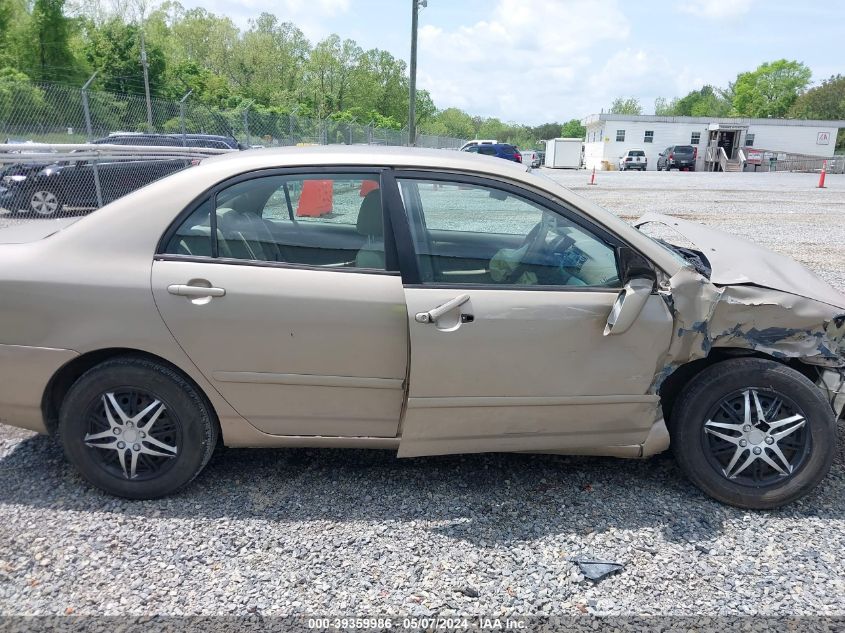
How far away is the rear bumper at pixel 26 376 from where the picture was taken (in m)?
2.99

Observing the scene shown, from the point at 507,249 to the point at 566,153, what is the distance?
56.4 metres

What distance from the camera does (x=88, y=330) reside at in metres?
2.95

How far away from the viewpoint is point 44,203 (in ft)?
38.7

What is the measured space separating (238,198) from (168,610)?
5.93 ft

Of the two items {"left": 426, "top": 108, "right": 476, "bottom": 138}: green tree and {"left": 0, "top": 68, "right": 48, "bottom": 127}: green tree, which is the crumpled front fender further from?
{"left": 426, "top": 108, "right": 476, "bottom": 138}: green tree

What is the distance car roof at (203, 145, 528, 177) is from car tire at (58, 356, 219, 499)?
1.09 metres

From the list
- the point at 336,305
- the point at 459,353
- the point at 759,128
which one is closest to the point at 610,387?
the point at 459,353

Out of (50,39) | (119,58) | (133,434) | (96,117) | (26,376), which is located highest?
(50,39)

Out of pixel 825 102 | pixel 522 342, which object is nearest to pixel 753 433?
pixel 522 342

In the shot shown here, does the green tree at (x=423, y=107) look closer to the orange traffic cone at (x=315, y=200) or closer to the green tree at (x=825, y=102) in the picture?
the green tree at (x=825, y=102)

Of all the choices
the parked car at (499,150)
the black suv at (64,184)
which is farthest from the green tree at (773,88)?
the black suv at (64,184)

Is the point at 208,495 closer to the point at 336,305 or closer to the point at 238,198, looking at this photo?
the point at 336,305

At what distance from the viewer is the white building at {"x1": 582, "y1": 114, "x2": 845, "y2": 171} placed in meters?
53.1

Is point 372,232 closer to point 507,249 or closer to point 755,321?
point 507,249
